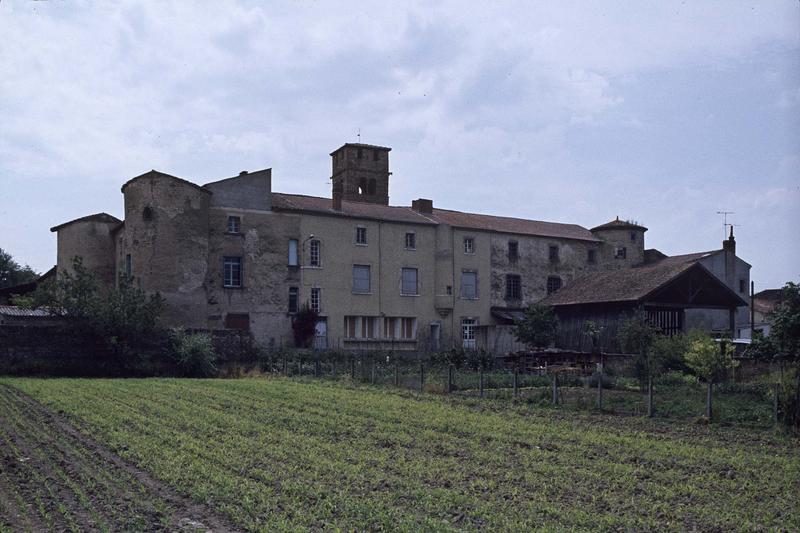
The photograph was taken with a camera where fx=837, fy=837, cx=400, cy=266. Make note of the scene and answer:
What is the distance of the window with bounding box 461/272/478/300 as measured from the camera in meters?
51.2

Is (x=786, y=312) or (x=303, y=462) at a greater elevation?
(x=786, y=312)

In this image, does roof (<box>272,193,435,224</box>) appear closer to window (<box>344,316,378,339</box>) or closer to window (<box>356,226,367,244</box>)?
window (<box>356,226,367,244</box>)

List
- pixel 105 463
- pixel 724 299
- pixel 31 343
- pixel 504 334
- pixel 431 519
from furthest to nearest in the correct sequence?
pixel 504 334 → pixel 724 299 → pixel 31 343 → pixel 105 463 → pixel 431 519

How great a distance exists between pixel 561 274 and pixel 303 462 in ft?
144

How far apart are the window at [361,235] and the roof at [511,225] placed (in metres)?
5.35

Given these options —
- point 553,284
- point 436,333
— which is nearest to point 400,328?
point 436,333

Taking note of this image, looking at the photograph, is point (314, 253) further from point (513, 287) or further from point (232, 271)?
point (513, 287)

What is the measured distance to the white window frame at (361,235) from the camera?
48.7 metres

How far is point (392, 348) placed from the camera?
1898 inches

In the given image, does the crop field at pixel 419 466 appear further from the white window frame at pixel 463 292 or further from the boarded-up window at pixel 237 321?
the white window frame at pixel 463 292

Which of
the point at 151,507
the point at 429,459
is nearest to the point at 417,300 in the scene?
the point at 429,459

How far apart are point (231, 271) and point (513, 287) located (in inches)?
726

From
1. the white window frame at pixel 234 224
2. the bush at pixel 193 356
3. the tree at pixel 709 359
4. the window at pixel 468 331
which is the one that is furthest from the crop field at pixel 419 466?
the window at pixel 468 331

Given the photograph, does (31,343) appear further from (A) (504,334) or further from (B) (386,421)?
(A) (504,334)
